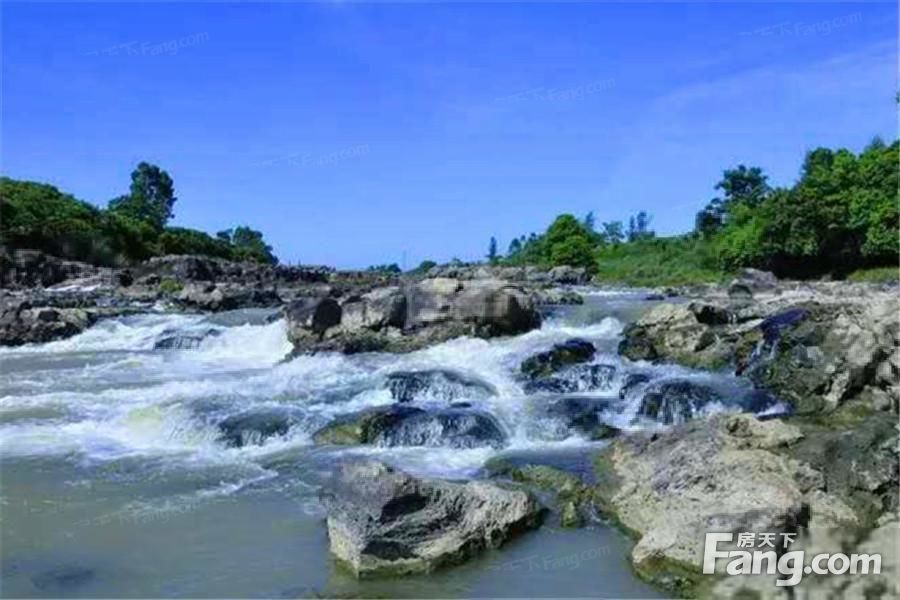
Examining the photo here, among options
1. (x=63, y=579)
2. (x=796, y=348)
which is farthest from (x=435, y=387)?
(x=63, y=579)

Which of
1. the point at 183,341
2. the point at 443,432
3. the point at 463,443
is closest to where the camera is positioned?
the point at 463,443

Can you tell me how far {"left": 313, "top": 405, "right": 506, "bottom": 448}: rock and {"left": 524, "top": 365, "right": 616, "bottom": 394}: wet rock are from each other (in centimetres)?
356

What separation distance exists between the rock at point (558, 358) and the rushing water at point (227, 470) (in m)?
0.38

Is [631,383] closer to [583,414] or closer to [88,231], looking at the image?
[583,414]

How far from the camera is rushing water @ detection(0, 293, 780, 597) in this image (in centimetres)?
902

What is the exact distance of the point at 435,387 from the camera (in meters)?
18.7

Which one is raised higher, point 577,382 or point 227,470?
point 577,382

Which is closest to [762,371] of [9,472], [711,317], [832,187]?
[711,317]

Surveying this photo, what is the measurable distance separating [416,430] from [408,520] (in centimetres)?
578

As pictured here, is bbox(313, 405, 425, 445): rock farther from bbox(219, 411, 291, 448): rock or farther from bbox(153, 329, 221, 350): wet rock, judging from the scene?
bbox(153, 329, 221, 350): wet rock

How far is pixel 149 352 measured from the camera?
93.9 feet

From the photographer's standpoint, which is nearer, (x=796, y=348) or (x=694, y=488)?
(x=694, y=488)

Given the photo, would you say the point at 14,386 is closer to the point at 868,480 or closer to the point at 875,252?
the point at 868,480

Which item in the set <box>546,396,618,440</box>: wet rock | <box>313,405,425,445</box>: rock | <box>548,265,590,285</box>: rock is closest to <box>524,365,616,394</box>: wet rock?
<box>546,396,618,440</box>: wet rock
